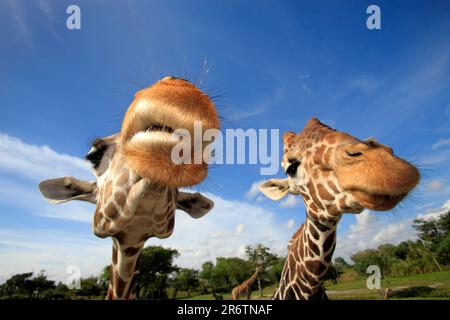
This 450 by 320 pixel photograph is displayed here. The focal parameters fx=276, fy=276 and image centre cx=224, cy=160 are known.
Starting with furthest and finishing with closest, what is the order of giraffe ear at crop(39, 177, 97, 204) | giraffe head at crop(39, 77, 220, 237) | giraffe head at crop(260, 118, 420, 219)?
giraffe ear at crop(39, 177, 97, 204) < giraffe head at crop(260, 118, 420, 219) < giraffe head at crop(39, 77, 220, 237)

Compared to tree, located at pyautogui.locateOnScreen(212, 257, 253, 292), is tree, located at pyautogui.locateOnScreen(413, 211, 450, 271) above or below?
above

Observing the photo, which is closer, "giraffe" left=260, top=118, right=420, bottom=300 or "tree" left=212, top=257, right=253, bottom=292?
"giraffe" left=260, top=118, right=420, bottom=300

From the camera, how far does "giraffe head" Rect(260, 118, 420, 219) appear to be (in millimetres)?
2732

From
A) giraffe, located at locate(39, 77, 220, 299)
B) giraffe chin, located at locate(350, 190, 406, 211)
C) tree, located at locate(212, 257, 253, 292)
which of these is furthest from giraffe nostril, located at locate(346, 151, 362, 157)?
tree, located at locate(212, 257, 253, 292)

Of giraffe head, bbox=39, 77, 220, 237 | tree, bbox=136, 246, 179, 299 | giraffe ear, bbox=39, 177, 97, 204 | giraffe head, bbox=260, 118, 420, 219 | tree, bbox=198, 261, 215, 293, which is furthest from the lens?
tree, bbox=198, 261, 215, 293

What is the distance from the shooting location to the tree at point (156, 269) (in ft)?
232

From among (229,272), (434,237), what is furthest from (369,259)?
(229,272)

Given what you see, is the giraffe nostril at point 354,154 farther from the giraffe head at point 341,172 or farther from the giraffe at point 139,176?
the giraffe at point 139,176

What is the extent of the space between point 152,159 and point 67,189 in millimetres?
1973

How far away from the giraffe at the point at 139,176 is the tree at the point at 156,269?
7243 cm

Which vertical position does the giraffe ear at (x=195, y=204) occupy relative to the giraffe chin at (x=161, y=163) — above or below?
below

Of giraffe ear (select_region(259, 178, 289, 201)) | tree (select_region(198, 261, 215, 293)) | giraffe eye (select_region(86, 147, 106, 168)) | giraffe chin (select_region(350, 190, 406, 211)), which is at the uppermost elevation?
giraffe eye (select_region(86, 147, 106, 168))

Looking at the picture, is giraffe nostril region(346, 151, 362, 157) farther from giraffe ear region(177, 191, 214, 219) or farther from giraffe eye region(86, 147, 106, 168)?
giraffe eye region(86, 147, 106, 168)

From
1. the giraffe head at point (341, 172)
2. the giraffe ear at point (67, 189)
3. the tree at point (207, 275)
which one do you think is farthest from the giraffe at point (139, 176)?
the tree at point (207, 275)
